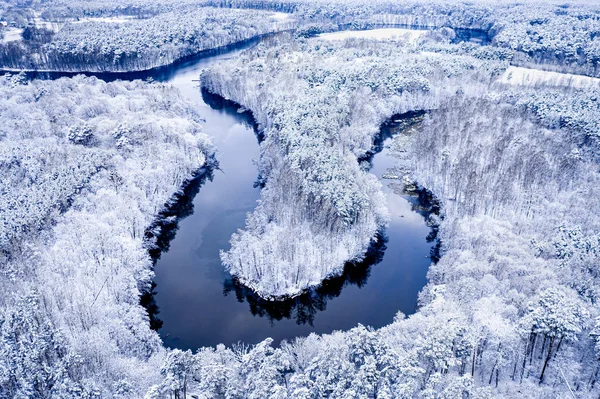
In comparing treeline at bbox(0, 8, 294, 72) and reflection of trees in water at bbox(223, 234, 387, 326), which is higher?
treeline at bbox(0, 8, 294, 72)

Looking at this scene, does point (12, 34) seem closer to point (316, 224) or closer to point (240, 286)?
point (240, 286)

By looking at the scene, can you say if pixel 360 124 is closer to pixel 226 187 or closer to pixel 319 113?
pixel 319 113

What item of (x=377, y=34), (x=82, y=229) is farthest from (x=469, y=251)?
(x=377, y=34)

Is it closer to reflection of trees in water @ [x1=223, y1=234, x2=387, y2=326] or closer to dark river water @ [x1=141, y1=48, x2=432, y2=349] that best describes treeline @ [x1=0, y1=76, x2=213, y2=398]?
dark river water @ [x1=141, y1=48, x2=432, y2=349]

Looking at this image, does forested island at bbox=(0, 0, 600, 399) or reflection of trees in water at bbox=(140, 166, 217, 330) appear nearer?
forested island at bbox=(0, 0, 600, 399)

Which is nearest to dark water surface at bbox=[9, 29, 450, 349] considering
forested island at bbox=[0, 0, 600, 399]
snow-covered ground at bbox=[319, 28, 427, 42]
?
forested island at bbox=[0, 0, 600, 399]
